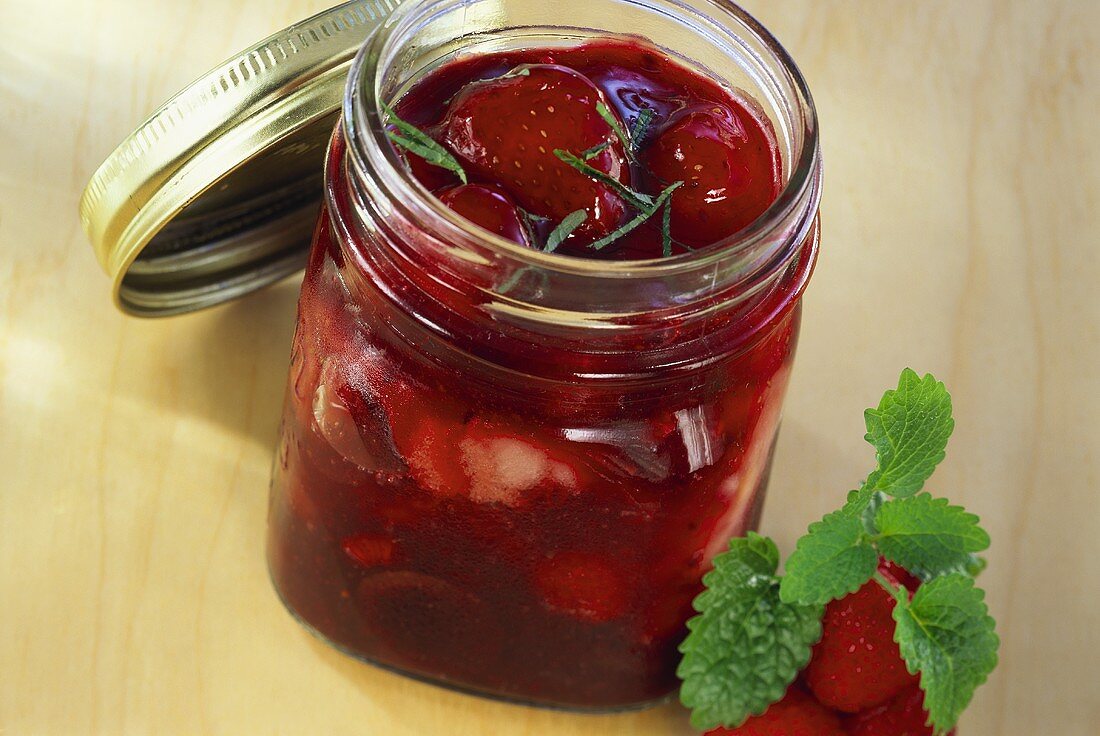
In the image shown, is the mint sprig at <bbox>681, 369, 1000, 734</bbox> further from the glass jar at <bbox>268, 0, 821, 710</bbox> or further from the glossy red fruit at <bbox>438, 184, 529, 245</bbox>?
the glossy red fruit at <bbox>438, 184, 529, 245</bbox>

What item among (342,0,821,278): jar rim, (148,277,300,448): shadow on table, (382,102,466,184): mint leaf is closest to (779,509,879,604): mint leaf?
(342,0,821,278): jar rim

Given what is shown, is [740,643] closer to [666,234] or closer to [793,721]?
[793,721]

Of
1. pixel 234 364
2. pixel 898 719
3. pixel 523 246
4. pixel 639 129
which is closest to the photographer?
pixel 523 246

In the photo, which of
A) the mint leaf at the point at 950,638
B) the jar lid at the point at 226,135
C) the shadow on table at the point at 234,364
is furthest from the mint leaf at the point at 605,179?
the shadow on table at the point at 234,364

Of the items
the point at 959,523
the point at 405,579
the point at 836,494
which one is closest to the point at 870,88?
the point at 836,494

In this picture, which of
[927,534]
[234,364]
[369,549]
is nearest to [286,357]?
[234,364]
